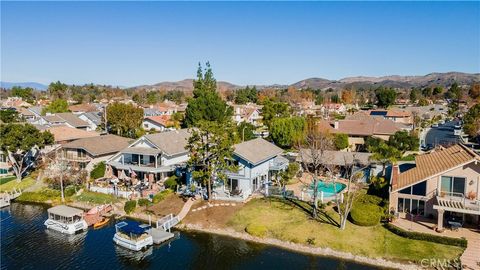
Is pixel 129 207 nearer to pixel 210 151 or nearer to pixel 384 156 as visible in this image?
pixel 210 151

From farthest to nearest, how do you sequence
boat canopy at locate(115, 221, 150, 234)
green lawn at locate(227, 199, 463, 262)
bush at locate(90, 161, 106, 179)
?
bush at locate(90, 161, 106, 179) → boat canopy at locate(115, 221, 150, 234) → green lawn at locate(227, 199, 463, 262)

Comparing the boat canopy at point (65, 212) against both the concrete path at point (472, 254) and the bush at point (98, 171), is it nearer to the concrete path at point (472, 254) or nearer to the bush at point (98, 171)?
the bush at point (98, 171)

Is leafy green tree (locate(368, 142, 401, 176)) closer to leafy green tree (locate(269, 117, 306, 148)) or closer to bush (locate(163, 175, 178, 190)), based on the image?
leafy green tree (locate(269, 117, 306, 148))

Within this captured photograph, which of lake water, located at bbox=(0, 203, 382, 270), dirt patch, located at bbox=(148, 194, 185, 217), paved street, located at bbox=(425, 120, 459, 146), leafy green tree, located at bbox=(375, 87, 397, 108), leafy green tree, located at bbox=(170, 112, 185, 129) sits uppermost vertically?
leafy green tree, located at bbox=(375, 87, 397, 108)

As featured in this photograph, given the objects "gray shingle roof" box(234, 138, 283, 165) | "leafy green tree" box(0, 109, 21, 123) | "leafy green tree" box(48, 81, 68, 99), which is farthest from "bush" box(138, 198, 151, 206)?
"leafy green tree" box(48, 81, 68, 99)

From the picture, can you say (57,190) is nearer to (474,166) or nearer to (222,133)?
(222,133)

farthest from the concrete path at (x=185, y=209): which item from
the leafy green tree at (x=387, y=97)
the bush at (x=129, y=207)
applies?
the leafy green tree at (x=387, y=97)

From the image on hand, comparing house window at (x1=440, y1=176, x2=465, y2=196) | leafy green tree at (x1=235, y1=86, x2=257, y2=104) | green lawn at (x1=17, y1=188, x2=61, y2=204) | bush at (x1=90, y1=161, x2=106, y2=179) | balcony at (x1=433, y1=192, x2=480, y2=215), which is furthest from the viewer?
leafy green tree at (x1=235, y1=86, x2=257, y2=104)
